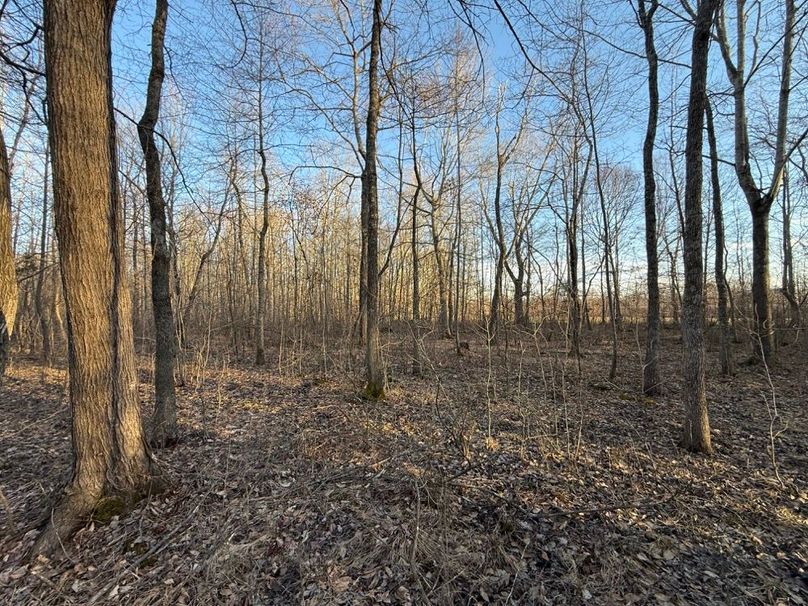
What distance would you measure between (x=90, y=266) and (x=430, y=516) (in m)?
3.36

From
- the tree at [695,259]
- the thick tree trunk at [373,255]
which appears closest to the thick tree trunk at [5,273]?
the thick tree trunk at [373,255]

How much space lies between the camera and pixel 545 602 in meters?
2.24

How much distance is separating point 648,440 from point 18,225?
63.1 feet

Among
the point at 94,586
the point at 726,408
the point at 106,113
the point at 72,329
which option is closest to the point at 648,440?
the point at 726,408

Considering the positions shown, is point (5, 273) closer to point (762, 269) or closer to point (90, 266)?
point (90, 266)

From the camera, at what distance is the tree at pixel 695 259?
14.1ft

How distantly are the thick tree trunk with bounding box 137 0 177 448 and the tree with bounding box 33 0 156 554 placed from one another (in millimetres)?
1429

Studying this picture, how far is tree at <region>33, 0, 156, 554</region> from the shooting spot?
105 inches

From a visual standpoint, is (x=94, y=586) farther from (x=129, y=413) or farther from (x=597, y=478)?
(x=597, y=478)

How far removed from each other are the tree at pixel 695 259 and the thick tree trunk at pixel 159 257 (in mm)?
6327

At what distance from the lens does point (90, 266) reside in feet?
9.14

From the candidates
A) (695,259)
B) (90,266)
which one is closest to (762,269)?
(695,259)

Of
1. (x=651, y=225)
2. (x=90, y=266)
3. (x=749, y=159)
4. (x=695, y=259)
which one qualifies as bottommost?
(x=90, y=266)

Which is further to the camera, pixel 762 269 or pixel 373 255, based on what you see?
pixel 762 269
